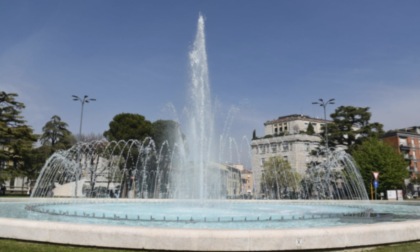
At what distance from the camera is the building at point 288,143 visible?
85.1m

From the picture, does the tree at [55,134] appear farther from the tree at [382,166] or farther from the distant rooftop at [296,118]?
the distant rooftop at [296,118]

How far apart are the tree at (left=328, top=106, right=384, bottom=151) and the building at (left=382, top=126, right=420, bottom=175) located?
23.7m

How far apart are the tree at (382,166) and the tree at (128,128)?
96.8ft

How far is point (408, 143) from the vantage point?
7869 centimetres

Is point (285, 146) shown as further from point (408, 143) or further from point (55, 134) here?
point (55, 134)

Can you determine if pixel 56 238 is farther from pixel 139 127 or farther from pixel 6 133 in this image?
pixel 139 127

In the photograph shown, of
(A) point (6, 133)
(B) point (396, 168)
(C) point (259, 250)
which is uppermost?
(A) point (6, 133)

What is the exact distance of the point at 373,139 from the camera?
160 ft

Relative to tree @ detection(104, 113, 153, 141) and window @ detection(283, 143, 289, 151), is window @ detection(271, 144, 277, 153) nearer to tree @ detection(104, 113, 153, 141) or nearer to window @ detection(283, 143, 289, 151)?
window @ detection(283, 143, 289, 151)

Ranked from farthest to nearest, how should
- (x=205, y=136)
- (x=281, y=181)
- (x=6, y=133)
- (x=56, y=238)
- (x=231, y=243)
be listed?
(x=281, y=181) → (x=6, y=133) → (x=205, y=136) → (x=56, y=238) → (x=231, y=243)

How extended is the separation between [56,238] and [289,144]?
8235cm

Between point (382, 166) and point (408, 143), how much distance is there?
41.7 metres

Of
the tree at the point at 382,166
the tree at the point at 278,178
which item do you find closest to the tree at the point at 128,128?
the tree at the point at 278,178

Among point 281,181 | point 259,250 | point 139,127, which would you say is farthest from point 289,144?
point 259,250
